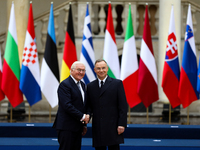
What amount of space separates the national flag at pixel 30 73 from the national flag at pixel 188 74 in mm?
3197

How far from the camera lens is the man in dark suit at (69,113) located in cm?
373

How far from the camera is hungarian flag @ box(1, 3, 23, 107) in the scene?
764 cm

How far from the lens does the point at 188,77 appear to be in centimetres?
755

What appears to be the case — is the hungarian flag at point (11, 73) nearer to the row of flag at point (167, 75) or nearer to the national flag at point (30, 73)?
the national flag at point (30, 73)

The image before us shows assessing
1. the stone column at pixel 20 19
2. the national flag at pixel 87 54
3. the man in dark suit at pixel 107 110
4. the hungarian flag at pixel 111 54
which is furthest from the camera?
the stone column at pixel 20 19

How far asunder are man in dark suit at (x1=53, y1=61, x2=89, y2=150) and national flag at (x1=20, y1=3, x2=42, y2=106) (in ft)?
13.1

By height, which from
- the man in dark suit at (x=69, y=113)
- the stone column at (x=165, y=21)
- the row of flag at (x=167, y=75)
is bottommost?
the man in dark suit at (x=69, y=113)

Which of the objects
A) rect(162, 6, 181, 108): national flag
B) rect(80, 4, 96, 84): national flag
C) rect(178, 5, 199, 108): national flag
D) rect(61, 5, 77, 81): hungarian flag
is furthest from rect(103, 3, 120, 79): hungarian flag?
rect(178, 5, 199, 108): national flag

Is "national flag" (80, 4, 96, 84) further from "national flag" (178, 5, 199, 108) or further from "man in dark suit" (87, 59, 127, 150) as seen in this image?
"man in dark suit" (87, 59, 127, 150)

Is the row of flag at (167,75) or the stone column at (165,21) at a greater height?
the stone column at (165,21)

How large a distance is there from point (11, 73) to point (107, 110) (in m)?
4.42

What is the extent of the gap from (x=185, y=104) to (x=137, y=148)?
10.3 ft

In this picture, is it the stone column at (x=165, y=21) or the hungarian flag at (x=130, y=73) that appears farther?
the stone column at (x=165, y=21)

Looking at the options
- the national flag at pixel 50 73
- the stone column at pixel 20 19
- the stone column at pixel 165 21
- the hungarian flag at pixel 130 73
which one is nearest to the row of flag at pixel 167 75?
the hungarian flag at pixel 130 73
